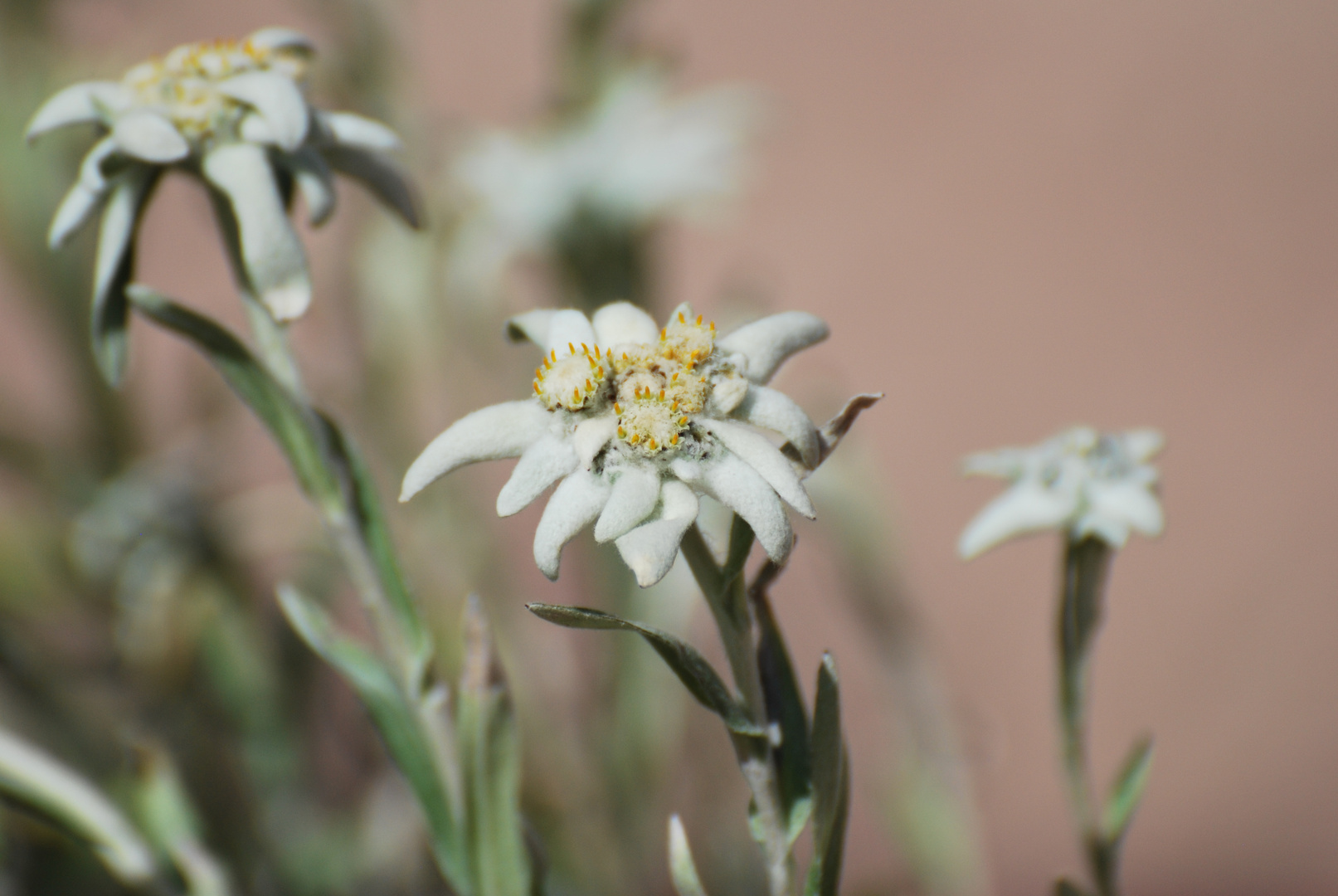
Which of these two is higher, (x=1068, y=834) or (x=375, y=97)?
(x=375, y=97)

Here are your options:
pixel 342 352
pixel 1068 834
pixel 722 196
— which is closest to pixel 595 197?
pixel 722 196

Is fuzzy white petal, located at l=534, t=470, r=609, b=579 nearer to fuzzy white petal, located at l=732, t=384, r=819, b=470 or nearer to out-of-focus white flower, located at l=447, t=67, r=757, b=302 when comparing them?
fuzzy white petal, located at l=732, t=384, r=819, b=470

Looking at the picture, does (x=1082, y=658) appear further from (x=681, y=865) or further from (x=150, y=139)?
(x=150, y=139)

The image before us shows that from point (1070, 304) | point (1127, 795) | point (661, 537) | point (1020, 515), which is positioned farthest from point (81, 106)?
point (1070, 304)

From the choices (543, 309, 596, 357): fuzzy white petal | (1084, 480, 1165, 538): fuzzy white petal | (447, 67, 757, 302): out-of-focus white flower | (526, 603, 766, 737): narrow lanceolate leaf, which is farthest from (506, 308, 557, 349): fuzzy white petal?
(447, 67, 757, 302): out-of-focus white flower

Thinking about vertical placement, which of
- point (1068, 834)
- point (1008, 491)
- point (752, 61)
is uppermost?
point (752, 61)

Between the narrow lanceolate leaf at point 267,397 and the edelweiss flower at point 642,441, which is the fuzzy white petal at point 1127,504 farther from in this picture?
the narrow lanceolate leaf at point 267,397

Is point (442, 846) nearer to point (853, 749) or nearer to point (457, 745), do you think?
point (457, 745)

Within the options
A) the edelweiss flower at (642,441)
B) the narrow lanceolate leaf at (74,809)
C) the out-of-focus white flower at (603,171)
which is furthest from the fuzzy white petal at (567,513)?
the out-of-focus white flower at (603,171)
